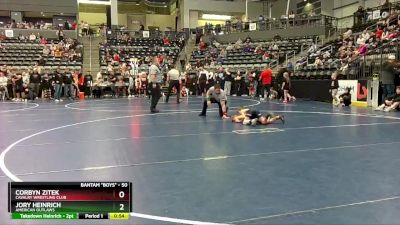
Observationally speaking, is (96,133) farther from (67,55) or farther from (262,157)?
(67,55)

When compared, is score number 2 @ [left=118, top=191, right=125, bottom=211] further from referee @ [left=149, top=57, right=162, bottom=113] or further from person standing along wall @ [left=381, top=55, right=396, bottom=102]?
person standing along wall @ [left=381, top=55, right=396, bottom=102]

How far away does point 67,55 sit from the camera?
29.1 meters

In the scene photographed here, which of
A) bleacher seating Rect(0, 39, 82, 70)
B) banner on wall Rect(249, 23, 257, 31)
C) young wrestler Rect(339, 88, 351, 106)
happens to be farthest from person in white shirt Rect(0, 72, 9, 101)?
banner on wall Rect(249, 23, 257, 31)

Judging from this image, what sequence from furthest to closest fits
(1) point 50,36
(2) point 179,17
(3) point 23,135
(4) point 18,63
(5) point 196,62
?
(2) point 179,17 < (1) point 50,36 < (5) point 196,62 < (4) point 18,63 < (3) point 23,135

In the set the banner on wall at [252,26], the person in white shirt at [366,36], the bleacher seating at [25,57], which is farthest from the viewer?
the banner on wall at [252,26]

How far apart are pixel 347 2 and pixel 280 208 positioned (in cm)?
3185

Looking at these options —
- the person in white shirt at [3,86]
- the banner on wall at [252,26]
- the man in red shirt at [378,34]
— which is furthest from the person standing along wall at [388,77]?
the banner on wall at [252,26]

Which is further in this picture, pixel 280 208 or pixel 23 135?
pixel 23 135

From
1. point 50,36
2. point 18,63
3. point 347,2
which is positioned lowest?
point 18,63

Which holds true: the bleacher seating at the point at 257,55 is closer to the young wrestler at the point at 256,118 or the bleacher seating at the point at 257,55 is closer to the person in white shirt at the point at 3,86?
the person in white shirt at the point at 3,86

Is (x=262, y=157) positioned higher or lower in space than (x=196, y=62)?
lower

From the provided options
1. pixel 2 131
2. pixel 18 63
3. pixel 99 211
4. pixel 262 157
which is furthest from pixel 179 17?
pixel 99 211

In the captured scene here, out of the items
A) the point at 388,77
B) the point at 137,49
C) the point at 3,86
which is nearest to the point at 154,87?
the point at 388,77
